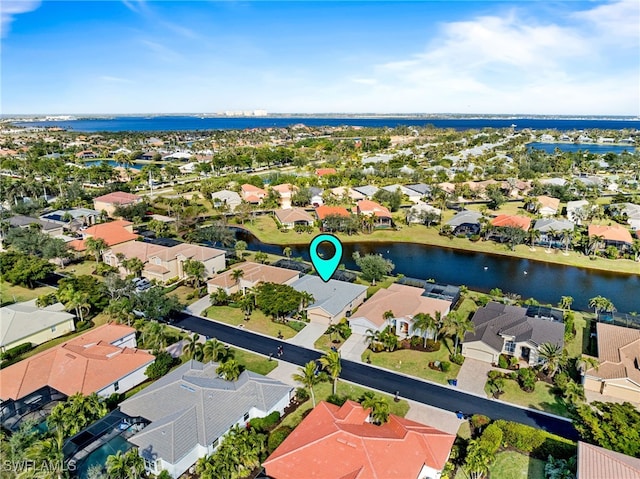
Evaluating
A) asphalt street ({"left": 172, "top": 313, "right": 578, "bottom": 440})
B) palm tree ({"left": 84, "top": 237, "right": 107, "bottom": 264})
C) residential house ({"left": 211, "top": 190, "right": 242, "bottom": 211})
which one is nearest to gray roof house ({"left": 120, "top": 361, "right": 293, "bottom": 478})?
asphalt street ({"left": 172, "top": 313, "right": 578, "bottom": 440})

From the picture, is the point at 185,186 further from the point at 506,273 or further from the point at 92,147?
the point at 92,147

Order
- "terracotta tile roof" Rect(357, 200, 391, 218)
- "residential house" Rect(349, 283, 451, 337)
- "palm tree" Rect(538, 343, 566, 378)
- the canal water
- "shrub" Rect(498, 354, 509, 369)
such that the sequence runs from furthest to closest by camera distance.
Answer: "terracotta tile roof" Rect(357, 200, 391, 218), the canal water, "residential house" Rect(349, 283, 451, 337), "shrub" Rect(498, 354, 509, 369), "palm tree" Rect(538, 343, 566, 378)

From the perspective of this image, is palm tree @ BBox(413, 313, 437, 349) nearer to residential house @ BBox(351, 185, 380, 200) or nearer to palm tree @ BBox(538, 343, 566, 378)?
palm tree @ BBox(538, 343, 566, 378)

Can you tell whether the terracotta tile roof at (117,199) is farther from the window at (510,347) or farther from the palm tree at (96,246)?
the window at (510,347)

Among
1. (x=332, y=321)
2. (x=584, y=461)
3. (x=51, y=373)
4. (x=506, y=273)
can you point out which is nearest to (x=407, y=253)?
(x=506, y=273)


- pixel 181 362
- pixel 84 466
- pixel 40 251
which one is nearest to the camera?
pixel 84 466

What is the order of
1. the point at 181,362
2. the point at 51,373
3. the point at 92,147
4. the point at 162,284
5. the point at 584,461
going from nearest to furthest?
the point at 584,461
the point at 51,373
the point at 181,362
the point at 162,284
the point at 92,147

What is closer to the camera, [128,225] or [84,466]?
[84,466]
